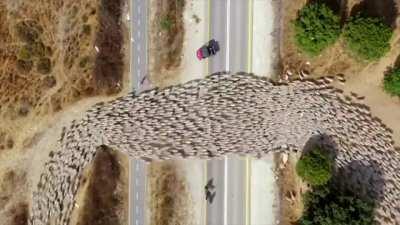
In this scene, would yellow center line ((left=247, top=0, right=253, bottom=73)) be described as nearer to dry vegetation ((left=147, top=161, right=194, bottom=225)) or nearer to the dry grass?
dry vegetation ((left=147, top=161, right=194, bottom=225))

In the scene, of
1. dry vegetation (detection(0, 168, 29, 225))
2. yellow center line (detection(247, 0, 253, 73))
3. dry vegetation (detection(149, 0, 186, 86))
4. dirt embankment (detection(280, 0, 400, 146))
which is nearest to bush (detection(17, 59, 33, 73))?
dry vegetation (detection(0, 168, 29, 225))

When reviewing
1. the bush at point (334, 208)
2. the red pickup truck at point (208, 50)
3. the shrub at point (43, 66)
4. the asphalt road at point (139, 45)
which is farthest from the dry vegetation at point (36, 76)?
the bush at point (334, 208)

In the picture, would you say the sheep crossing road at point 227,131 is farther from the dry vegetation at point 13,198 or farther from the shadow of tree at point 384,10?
the shadow of tree at point 384,10

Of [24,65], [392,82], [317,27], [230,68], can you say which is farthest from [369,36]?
[24,65]

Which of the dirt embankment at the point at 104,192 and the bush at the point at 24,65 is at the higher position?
the bush at the point at 24,65

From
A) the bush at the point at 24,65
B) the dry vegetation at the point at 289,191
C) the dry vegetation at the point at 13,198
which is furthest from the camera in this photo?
the dry vegetation at the point at 13,198

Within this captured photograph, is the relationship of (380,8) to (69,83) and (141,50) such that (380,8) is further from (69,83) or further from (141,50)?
(69,83)

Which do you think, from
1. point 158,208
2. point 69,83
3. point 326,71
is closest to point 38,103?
point 69,83
